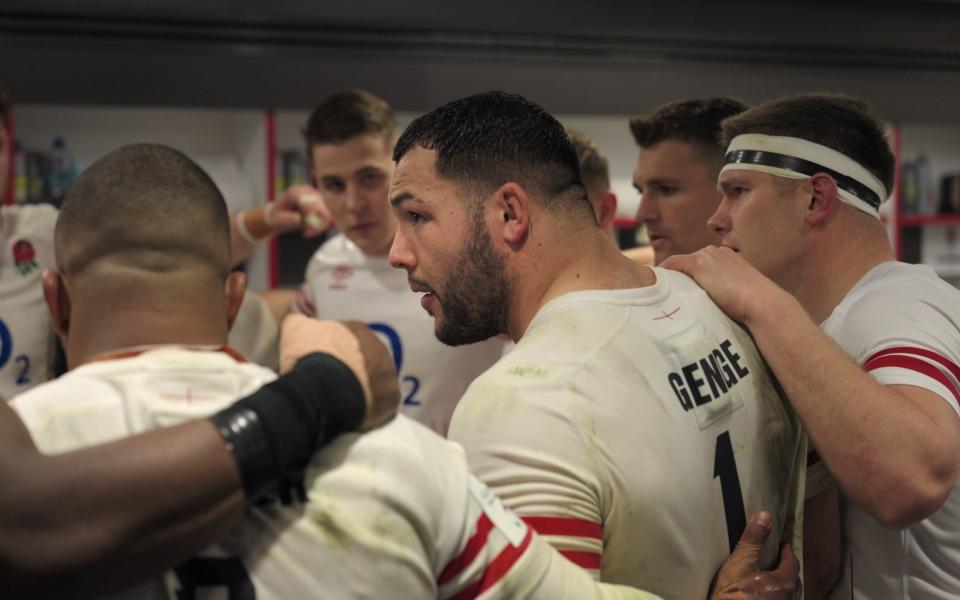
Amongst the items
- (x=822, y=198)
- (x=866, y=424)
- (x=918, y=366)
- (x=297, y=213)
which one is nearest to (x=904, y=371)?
(x=918, y=366)

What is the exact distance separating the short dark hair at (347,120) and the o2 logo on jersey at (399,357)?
0.60 m

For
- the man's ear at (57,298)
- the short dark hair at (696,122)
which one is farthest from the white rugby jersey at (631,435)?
the short dark hair at (696,122)

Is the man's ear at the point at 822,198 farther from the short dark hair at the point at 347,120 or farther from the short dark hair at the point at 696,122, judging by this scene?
the short dark hair at the point at 347,120

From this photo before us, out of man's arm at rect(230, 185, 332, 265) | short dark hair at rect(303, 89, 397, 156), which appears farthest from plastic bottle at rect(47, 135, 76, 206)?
short dark hair at rect(303, 89, 397, 156)

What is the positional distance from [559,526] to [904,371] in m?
0.67

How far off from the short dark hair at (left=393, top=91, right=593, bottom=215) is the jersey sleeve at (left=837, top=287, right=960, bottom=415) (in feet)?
1.68

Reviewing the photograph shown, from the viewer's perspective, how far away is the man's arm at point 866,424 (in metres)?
1.38

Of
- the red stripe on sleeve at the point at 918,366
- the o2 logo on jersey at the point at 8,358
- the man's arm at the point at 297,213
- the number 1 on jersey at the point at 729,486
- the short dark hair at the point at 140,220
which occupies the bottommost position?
the o2 logo on jersey at the point at 8,358

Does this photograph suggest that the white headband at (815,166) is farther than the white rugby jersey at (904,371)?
Yes

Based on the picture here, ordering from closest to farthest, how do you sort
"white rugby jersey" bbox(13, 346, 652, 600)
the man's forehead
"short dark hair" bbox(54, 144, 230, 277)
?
"white rugby jersey" bbox(13, 346, 652, 600) < "short dark hair" bbox(54, 144, 230, 277) < the man's forehead

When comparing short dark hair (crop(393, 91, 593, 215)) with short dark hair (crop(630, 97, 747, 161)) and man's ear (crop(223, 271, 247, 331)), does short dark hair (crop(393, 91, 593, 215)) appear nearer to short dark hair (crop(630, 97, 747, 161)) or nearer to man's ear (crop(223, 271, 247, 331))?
man's ear (crop(223, 271, 247, 331))

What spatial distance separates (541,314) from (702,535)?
1.22 feet

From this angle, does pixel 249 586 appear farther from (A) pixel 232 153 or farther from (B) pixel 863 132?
(A) pixel 232 153

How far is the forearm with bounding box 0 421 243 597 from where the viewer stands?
2.71 ft
